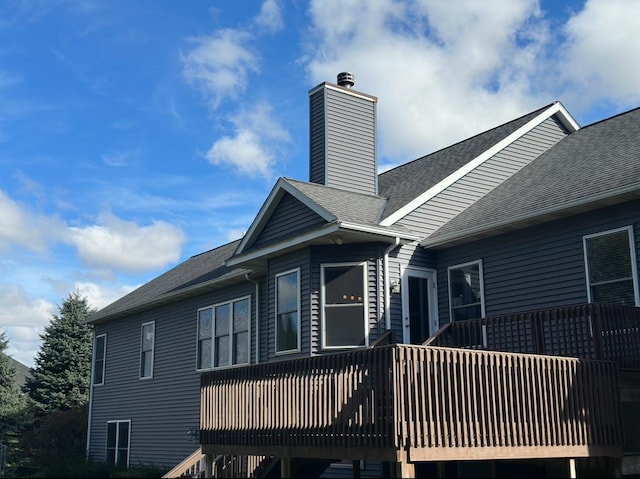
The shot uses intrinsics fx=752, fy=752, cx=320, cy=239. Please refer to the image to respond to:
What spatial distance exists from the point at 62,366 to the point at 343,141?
25.7 m

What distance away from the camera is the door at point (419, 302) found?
1496 cm

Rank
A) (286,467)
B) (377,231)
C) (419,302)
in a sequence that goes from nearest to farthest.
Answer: (286,467) → (377,231) → (419,302)

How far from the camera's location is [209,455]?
1305 centimetres

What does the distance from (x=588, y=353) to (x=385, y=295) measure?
4411 mm

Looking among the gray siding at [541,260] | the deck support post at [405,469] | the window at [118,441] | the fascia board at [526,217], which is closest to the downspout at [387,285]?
the fascia board at [526,217]

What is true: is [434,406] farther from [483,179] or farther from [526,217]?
[483,179]

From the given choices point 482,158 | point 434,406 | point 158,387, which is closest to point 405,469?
point 434,406

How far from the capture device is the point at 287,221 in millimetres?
15695

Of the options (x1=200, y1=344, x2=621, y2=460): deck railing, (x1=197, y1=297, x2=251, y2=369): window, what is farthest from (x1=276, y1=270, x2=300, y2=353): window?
(x1=200, y1=344, x2=621, y2=460): deck railing

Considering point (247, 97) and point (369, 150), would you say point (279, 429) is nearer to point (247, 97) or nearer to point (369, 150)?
point (369, 150)

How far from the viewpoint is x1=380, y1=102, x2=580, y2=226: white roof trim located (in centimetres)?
1505

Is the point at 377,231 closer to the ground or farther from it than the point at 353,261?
farther from it

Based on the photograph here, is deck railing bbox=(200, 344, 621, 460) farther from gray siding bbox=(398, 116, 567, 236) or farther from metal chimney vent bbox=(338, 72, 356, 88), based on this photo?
metal chimney vent bbox=(338, 72, 356, 88)

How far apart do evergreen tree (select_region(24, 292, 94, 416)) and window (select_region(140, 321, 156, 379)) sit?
14.1m
